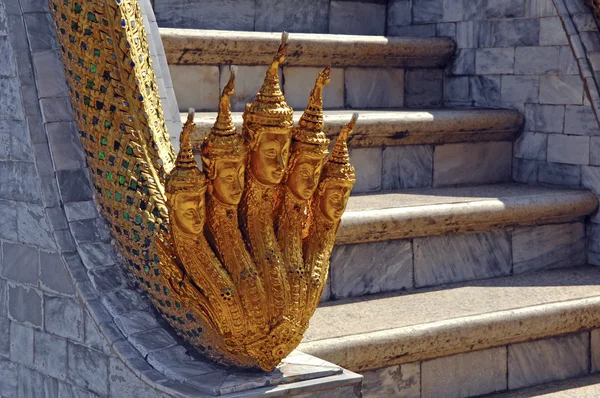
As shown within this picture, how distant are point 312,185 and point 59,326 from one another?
2.96 ft

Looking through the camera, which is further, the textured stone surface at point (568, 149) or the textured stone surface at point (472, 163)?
the textured stone surface at point (568, 149)

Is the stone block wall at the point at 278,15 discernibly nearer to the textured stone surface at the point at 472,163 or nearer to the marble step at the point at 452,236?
the textured stone surface at the point at 472,163

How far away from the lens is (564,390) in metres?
3.79

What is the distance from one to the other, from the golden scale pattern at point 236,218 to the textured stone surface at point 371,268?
111 centimetres

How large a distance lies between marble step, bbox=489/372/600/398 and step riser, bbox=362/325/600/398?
36mm

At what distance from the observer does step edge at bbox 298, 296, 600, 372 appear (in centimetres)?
329

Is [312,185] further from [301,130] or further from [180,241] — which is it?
[180,241]

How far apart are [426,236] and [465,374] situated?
24.2 inches

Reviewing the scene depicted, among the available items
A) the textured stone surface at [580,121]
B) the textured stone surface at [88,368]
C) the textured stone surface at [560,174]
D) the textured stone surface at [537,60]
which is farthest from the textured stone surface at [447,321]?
the textured stone surface at [537,60]

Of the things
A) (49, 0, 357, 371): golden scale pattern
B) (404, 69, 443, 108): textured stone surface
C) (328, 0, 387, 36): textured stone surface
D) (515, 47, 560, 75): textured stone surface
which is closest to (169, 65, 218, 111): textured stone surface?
(404, 69, 443, 108): textured stone surface

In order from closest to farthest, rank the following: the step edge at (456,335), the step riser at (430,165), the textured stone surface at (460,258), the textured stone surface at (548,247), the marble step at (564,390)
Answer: the step edge at (456,335) < the marble step at (564,390) < the textured stone surface at (460,258) < the textured stone surface at (548,247) < the step riser at (430,165)

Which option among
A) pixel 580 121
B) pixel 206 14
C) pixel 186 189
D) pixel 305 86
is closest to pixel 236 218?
pixel 186 189

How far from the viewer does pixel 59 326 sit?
3.01m

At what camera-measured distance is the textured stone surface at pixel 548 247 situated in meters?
4.41
